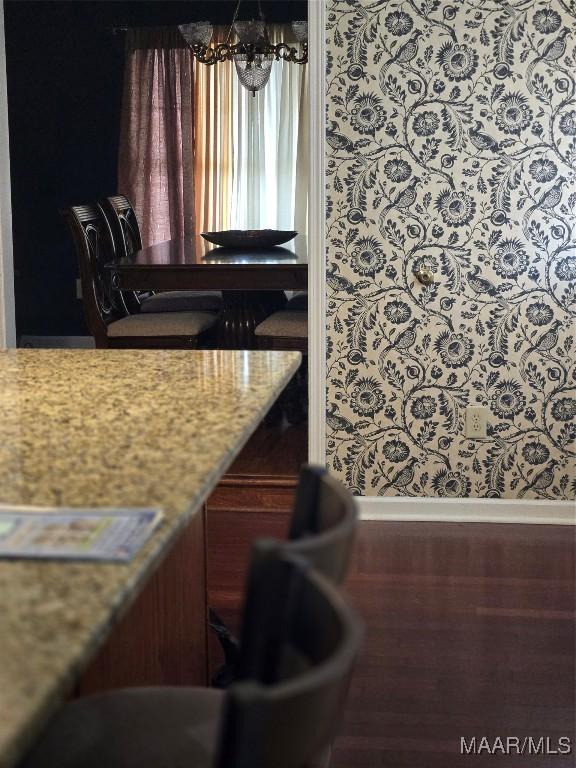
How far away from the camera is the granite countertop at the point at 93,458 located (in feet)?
2.79

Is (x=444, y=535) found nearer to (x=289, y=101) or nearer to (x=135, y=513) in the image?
(x=135, y=513)

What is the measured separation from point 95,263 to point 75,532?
3.80 m

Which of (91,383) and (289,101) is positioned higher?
(289,101)

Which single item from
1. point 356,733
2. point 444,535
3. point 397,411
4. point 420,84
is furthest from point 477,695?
point 420,84

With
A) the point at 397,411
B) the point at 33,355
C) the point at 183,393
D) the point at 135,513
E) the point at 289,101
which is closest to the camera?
the point at 135,513

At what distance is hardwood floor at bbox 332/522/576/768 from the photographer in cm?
248

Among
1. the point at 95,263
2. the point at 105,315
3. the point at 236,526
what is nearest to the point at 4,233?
the point at 95,263

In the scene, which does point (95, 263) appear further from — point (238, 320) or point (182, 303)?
point (238, 320)

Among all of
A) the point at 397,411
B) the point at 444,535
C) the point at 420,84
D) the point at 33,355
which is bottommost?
the point at 444,535

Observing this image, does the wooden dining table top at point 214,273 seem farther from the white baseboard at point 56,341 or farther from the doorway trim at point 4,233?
the white baseboard at point 56,341

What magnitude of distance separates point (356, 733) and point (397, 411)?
170 cm

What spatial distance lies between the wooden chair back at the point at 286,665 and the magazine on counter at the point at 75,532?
229mm

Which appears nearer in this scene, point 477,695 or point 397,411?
point 477,695

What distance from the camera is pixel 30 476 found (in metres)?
1.38
